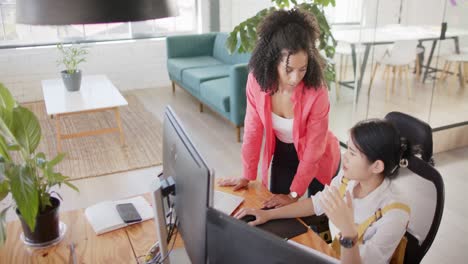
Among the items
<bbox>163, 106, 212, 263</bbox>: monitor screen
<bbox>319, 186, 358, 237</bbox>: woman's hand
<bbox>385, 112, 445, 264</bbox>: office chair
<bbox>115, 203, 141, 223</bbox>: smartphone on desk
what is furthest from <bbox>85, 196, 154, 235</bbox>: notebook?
<bbox>385, 112, 445, 264</bbox>: office chair

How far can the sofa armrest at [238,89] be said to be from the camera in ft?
13.1

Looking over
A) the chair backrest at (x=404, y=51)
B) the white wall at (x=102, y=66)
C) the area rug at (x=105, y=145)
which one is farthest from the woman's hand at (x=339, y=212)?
the white wall at (x=102, y=66)

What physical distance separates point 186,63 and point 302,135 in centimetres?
377

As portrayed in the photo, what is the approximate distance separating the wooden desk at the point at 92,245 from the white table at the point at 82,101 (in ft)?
7.87

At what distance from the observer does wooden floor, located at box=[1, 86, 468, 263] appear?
265 cm

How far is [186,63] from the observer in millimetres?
5453

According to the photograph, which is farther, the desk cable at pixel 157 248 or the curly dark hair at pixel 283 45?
the curly dark hair at pixel 283 45

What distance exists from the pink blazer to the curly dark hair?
1.9 inches

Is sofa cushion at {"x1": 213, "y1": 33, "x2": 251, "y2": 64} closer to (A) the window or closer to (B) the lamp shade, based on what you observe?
(A) the window

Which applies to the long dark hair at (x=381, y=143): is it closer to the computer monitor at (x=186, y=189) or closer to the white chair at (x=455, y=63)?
the computer monitor at (x=186, y=189)

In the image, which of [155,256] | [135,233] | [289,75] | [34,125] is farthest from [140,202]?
[289,75]

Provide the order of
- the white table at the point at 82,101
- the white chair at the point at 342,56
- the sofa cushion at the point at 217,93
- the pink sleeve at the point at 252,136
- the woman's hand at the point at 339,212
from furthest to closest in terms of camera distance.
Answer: the sofa cushion at the point at 217,93, the white chair at the point at 342,56, the white table at the point at 82,101, the pink sleeve at the point at 252,136, the woman's hand at the point at 339,212

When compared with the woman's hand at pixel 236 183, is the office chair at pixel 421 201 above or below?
above

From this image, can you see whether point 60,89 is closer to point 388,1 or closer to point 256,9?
point 256,9
